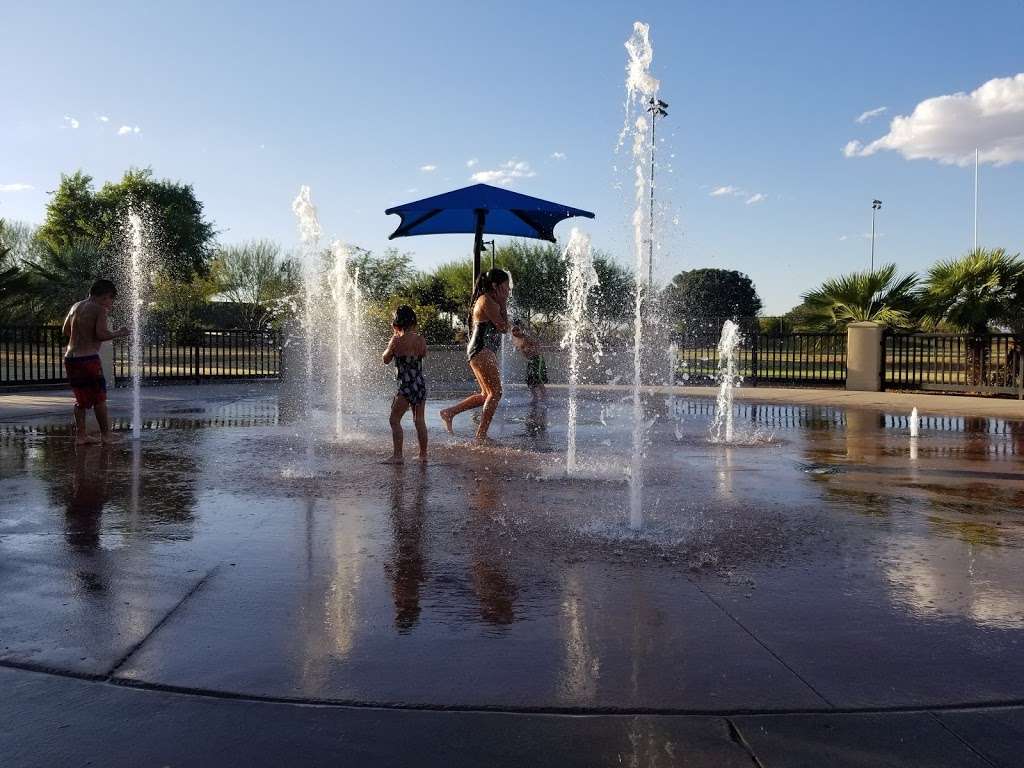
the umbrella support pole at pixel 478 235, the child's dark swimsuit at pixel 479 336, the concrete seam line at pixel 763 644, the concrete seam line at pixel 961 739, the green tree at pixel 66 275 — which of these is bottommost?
the concrete seam line at pixel 961 739

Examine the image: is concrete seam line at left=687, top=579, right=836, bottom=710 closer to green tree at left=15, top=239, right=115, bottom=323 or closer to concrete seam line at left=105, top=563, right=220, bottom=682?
concrete seam line at left=105, top=563, right=220, bottom=682

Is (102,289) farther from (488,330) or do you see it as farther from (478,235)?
(478,235)

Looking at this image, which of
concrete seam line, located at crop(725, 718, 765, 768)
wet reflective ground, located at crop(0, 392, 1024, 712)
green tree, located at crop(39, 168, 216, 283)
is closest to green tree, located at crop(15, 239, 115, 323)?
green tree, located at crop(39, 168, 216, 283)

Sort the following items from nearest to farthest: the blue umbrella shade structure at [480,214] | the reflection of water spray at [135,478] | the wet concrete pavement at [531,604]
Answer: the wet concrete pavement at [531,604]
the reflection of water spray at [135,478]
the blue umbrella shade structure at [480,214]

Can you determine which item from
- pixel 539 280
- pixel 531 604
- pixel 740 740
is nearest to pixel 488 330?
pixel 531 604

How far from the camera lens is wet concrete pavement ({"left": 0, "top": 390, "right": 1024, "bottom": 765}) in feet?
8.48

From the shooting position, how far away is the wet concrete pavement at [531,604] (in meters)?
2.58

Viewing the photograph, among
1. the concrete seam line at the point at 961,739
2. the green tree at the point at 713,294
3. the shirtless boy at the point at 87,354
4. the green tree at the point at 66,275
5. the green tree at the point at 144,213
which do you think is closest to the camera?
the concrete seam line at the point at 961,739

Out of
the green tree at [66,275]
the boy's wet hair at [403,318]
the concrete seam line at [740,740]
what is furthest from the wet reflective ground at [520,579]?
the green tree at [66,275]

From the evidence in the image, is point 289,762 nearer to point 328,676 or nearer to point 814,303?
point 328,676

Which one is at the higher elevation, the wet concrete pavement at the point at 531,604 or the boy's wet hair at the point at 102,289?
the boy's wet hair at the point at 102,289

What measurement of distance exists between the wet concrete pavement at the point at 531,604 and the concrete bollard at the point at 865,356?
10479 mm

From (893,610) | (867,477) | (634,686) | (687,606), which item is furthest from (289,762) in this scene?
(867,477)

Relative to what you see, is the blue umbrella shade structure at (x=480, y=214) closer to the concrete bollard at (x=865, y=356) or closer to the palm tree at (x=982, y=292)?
the concrete bollard at (x=865, y=356)
